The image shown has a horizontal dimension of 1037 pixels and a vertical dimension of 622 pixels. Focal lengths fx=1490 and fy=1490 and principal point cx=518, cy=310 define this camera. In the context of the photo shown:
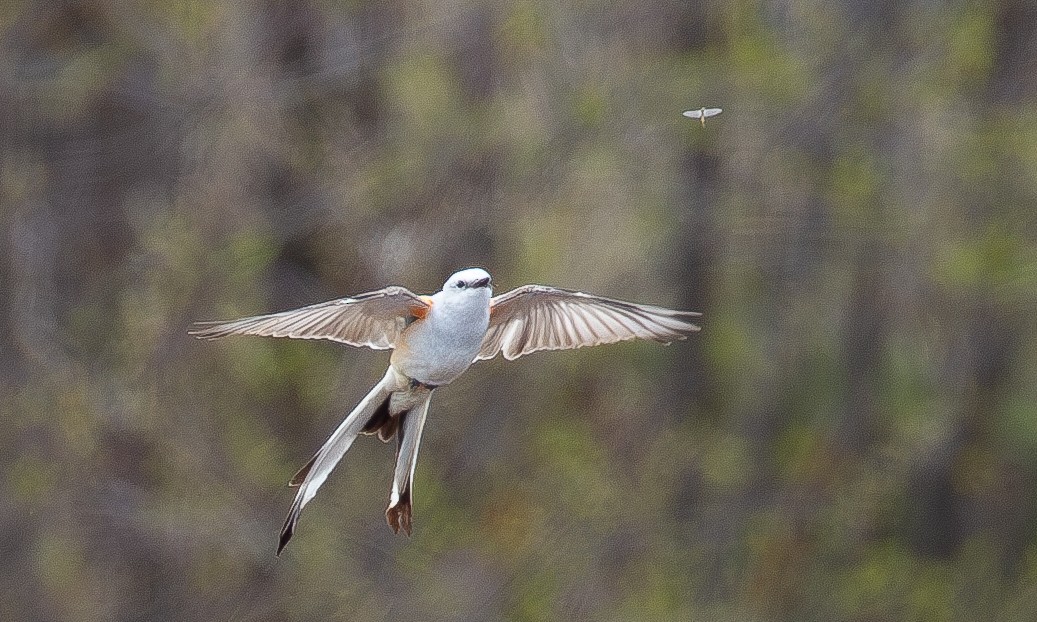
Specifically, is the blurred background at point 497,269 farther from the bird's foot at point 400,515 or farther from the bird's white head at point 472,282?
the bird's white head at point 472,282

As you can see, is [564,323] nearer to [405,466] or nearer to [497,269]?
[405,466]

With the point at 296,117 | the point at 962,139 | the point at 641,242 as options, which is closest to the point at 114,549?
the point at 296,117

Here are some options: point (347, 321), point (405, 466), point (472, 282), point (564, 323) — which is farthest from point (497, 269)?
point (472, 282)

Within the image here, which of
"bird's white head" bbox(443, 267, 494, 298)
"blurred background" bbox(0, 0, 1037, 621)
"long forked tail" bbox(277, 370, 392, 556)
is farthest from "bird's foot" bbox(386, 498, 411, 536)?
"blurred background" bbox(0, 0, 1037, 621)

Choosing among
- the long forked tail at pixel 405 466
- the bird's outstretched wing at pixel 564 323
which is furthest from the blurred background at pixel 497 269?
the long forked tail at pixel 405 466

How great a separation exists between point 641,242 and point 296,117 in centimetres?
225

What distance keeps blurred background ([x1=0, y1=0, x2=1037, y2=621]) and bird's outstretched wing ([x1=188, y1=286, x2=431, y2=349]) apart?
350 cm

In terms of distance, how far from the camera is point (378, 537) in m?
8.86

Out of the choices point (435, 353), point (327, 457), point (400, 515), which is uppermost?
point (435, 353)

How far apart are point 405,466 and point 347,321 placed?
15.9 inches

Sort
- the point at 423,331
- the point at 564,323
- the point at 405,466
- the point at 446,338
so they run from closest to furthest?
the point at 446,338 → the point at 423,331 → the point at 405,466 → the point at 564,323

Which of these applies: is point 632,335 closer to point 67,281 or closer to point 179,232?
point 179,232

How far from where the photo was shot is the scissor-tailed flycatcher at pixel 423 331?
335 centimetres

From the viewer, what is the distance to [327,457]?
343 centimetres
